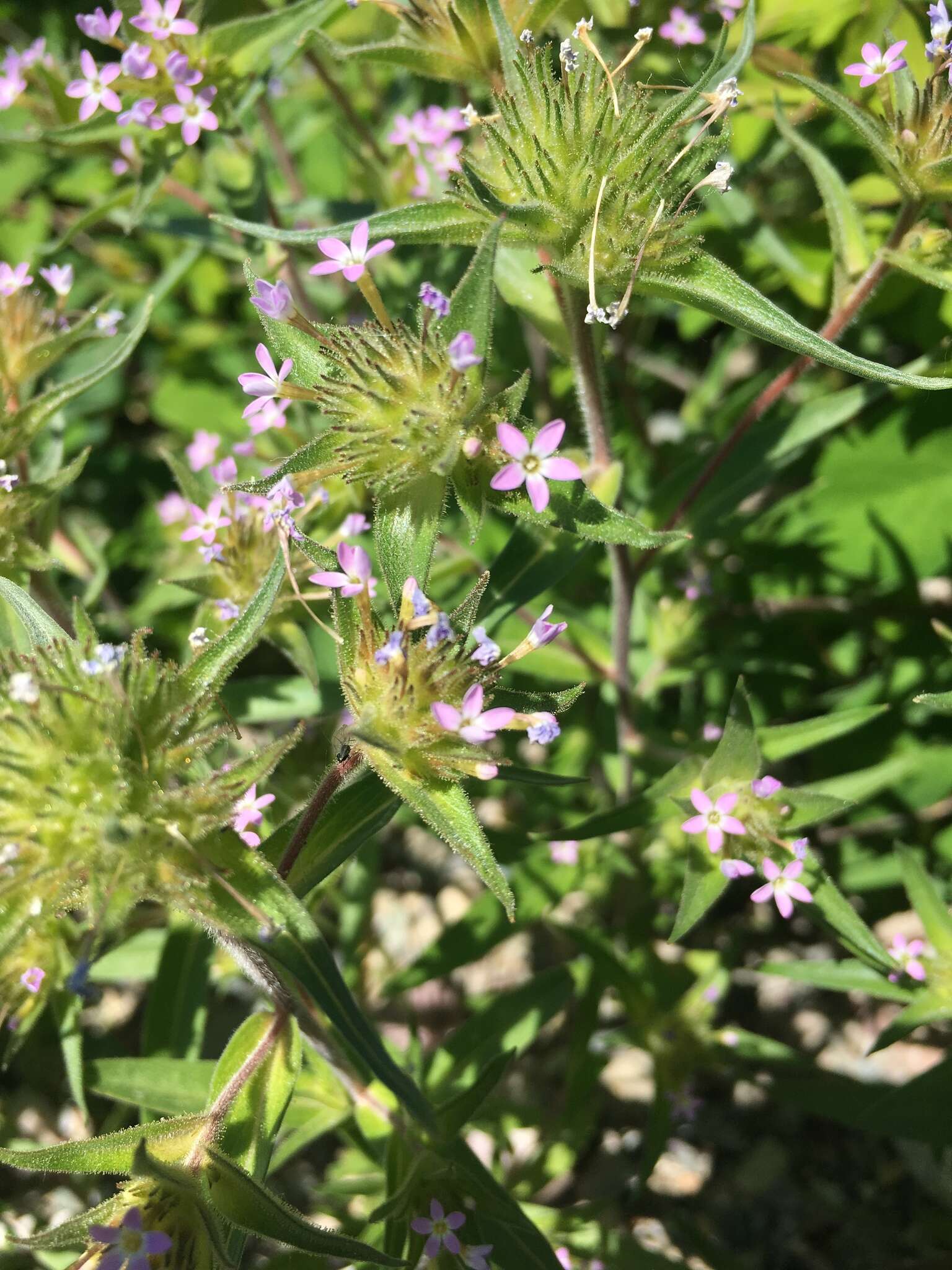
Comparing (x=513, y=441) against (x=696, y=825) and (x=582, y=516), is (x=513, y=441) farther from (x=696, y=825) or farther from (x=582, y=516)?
(x=696, y=825)

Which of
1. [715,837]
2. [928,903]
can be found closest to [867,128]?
[715,837]

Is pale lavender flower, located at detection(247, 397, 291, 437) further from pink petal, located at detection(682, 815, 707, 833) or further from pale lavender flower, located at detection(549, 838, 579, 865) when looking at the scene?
pale lavender flower, located at detection(549, 838, 579, 865)

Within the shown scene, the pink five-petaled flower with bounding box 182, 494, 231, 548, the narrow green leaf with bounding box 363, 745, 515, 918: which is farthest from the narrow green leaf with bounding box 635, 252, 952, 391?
the pink five-petaled flower with bounding box 182, 494, 231, 548

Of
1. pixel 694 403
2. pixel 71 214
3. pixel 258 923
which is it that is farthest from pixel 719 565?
pixel 71 214

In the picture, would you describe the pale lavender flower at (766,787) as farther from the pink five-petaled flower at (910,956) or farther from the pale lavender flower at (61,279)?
the pale lavender flower at (61,279)

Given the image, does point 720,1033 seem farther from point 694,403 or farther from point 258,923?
point 694,403

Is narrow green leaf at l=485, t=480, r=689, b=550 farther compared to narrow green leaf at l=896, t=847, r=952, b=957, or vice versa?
narrow green leaf at l=896, t=847, r=952, b=957
